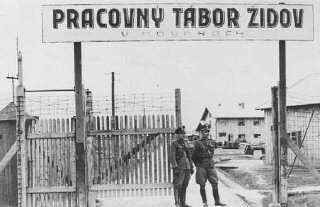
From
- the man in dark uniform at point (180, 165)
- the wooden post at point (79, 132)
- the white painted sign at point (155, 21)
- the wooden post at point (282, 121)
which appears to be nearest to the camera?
the white painted sign at point (155, 21)

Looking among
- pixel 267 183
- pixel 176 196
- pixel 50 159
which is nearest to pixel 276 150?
pixel 176 196

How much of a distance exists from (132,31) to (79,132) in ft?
7.57

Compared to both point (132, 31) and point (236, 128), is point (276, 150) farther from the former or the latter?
point (236, 128)

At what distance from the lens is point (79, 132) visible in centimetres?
1015

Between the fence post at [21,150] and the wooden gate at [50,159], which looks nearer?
the fence post at [21,150]

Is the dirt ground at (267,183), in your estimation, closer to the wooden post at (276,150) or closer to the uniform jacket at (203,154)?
the wooden post at (276,150)

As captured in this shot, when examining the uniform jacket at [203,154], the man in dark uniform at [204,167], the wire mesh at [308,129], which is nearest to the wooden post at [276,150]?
the man in dark uniform at [204,167]

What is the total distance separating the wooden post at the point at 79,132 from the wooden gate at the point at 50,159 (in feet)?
0.58

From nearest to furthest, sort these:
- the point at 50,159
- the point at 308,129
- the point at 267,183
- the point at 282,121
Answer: the point at 50,159
the point at 282,121
the point at 267,183
the point at 308,129

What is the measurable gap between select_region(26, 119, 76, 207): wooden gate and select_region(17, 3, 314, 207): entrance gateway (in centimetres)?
2

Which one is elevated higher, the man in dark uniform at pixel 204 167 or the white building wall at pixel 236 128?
the man in dark uniform at pixel 204 167

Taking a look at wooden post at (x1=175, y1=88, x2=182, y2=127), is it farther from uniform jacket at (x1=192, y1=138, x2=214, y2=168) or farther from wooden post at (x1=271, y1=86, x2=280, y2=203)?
wooden post at (x1=271, y1=86, x2=280, y2=203)

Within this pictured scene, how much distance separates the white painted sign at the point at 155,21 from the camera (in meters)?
9.91

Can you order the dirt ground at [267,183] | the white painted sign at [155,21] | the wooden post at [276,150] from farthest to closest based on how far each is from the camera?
1. the dirt ground at [267,183]
2. the wooden post at [276,150]
3. the white painted sign at [155,21]
